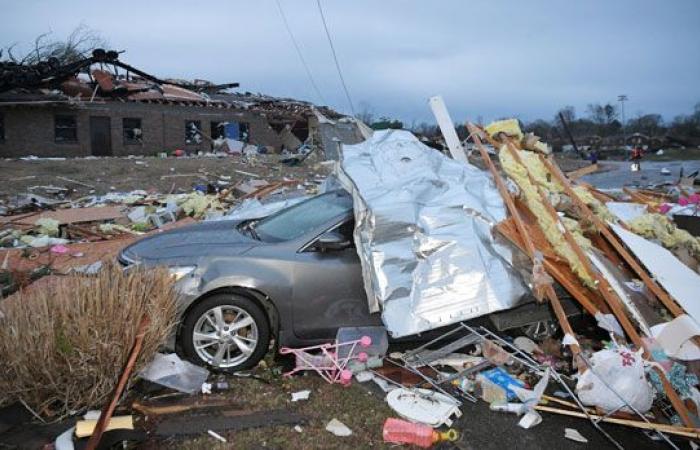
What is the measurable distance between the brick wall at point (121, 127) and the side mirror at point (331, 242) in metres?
25.9

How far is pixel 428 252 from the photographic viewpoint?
4652 mm

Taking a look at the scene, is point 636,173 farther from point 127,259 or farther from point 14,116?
point 14,116

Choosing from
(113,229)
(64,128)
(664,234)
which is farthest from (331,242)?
(64,128)

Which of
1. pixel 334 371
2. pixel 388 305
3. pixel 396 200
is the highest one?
pixel 396 200

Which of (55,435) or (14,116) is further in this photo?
(14,116)

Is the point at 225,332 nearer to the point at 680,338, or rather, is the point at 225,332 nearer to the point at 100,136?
the point at 680,338

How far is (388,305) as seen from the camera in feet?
14.5

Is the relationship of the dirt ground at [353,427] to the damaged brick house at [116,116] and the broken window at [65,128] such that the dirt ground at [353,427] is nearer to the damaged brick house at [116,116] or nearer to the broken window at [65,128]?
the damaged brick house at [116,116]

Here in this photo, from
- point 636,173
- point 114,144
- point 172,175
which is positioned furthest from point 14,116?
point 636,173

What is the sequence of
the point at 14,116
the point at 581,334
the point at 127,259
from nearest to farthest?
the point at 127,259 < the point at 581,334 < the point at 14,116

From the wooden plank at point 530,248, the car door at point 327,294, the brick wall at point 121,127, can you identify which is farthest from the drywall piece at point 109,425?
the brick wall at point 121,127

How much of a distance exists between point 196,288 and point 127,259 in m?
0.86

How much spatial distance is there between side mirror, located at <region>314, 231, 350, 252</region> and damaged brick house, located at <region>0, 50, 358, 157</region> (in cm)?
2316

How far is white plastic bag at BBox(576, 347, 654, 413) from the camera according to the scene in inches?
148
